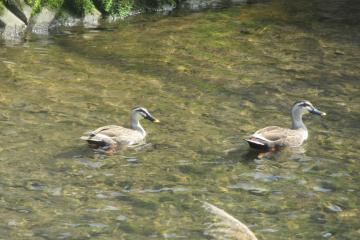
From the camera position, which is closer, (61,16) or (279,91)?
(279,91)

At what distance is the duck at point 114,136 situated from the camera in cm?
1202

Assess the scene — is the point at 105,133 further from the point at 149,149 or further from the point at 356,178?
the point at 356,178

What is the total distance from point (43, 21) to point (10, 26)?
1.06 meters

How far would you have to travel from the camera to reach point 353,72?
16625mm

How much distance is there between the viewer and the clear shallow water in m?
9.89

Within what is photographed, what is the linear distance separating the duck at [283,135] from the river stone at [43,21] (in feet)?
27.8

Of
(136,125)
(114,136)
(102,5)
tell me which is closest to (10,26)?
(102,5)

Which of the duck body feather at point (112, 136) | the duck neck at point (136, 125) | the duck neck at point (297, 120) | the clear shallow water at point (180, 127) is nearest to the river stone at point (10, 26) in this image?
the clear shallow water at point (180, 127)

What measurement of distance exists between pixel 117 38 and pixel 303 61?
14.7 ft

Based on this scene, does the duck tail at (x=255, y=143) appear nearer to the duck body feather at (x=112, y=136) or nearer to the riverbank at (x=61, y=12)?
the duck body feather at (x=112, y=136)

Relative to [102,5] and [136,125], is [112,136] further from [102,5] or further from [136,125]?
[102,5]

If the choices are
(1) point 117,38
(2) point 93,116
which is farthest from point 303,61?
(2) point 93,116

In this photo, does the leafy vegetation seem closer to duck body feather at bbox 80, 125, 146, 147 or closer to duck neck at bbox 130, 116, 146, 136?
duck neck at bbox 130, 116, 146, 136

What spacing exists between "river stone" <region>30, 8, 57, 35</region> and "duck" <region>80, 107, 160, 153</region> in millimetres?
7523
